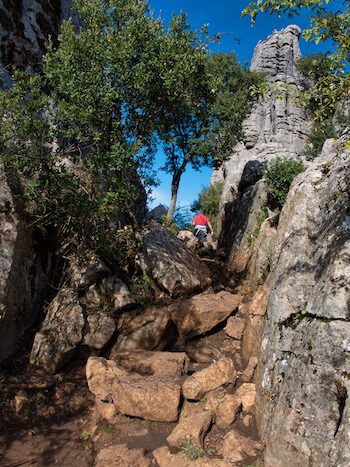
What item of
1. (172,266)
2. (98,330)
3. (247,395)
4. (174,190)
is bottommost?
(247,395)

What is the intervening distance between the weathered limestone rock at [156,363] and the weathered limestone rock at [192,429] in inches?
51.8

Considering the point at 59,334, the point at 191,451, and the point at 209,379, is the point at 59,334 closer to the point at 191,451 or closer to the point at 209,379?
the point at 209,379

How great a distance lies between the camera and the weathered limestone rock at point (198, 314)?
10438mm

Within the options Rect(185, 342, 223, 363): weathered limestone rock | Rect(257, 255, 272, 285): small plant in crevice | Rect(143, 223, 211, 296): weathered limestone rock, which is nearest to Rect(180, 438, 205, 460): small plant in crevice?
Rect(185, 342, 223, 363): weathered limestone rock

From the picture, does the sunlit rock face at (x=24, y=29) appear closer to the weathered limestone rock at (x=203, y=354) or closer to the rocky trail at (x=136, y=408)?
the rocky trail at (x=136, y=408)

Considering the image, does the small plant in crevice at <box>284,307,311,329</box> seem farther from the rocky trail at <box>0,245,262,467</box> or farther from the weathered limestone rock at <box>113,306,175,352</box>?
the weathered limestone rock at <box>113,306,175,352</box>

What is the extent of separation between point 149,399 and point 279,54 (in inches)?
2468

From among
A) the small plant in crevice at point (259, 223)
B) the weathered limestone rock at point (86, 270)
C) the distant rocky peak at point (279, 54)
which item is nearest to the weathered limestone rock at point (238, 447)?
the weathered limestone rock at point (86, 270)

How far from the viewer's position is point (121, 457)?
670 centimetres

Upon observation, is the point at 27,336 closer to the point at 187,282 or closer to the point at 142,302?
the point at 142,302

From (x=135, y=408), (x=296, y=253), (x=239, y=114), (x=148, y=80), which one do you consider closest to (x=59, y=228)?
(x=148, y=80)

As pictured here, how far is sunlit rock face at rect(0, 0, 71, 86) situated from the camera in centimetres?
1350

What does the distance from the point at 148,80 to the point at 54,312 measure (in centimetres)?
735

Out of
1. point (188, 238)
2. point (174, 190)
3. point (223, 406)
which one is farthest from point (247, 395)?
point (188, 238)
